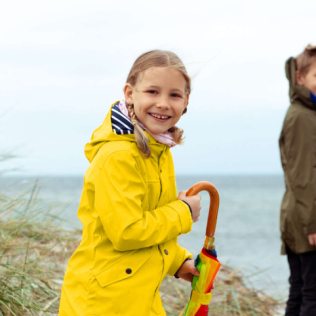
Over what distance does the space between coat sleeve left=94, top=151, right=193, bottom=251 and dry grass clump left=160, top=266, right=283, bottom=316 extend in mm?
1837

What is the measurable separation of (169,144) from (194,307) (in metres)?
0.76

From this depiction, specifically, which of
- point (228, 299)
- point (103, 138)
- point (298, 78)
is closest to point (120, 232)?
point (103, 138)

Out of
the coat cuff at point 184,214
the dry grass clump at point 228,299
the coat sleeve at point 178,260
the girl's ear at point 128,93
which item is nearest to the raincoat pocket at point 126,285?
the coat cuff at point 184,214

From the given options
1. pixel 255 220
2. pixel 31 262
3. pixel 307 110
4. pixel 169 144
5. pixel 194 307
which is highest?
pixel 307 110

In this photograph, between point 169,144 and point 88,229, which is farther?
point 169,144

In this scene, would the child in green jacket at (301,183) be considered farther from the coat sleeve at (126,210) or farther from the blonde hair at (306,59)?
the coat sleeve at (126,210)

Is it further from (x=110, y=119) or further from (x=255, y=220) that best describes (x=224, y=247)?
(x=110, y=119)

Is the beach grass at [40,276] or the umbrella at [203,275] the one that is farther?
the beach grass at [40,276]

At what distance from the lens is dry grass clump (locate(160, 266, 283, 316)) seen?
3.64m

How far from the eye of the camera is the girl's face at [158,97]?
1.80m

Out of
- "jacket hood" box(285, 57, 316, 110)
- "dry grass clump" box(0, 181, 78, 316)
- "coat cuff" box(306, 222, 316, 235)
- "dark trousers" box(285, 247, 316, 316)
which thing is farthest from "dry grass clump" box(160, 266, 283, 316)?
"jacket hood" box(285, 57, 316, 110)

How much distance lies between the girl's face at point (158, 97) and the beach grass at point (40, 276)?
Result: 4.42 feet

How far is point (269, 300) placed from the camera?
14.2 ft

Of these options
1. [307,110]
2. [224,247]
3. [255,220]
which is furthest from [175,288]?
[255,220]
